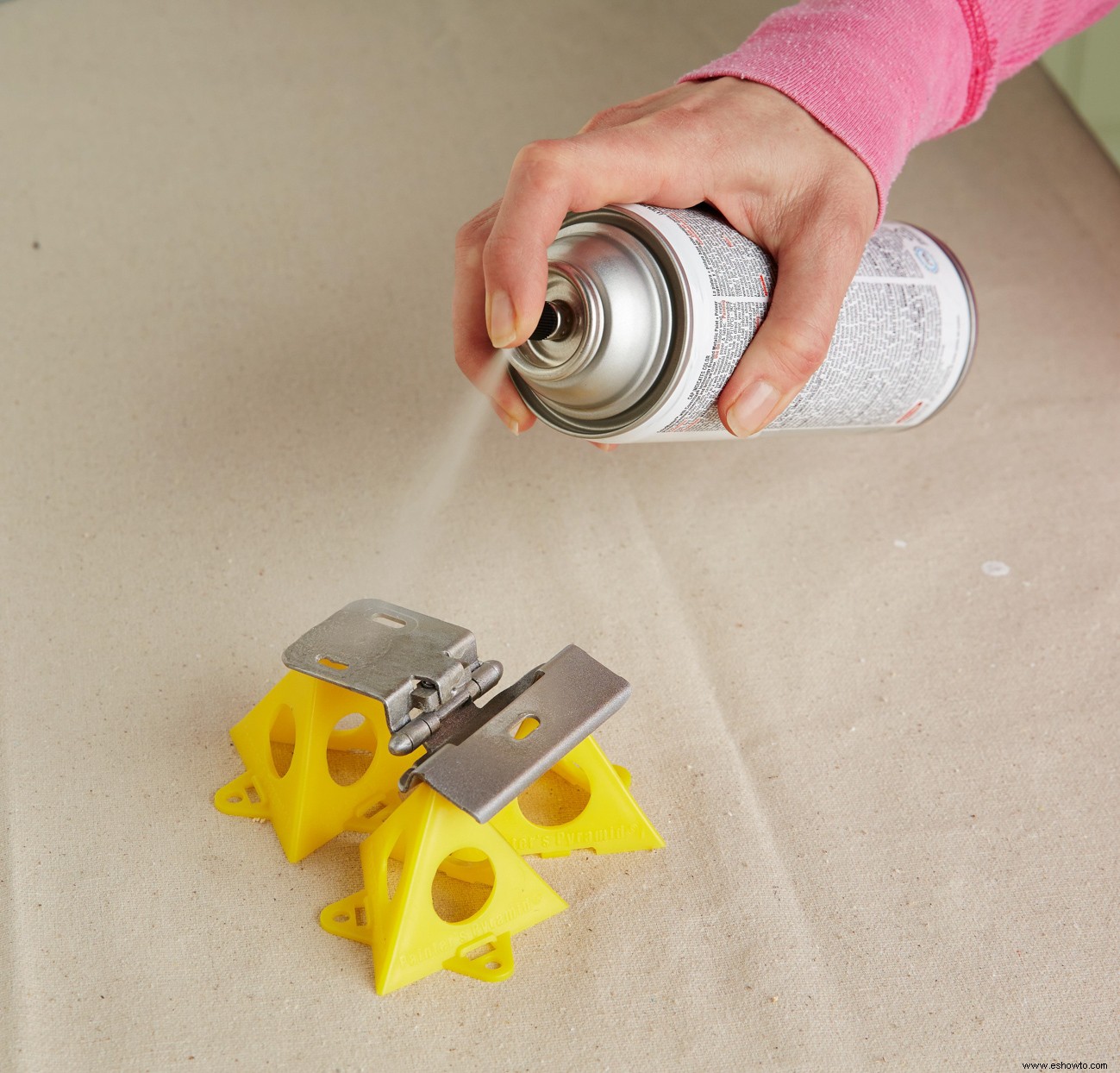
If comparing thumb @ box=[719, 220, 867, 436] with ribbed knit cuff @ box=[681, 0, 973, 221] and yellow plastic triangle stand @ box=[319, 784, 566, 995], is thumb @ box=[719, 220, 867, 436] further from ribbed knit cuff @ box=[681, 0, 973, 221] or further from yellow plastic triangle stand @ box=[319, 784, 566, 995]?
yellow plastic triangle stand @ box=[319, 784, 566, 995]

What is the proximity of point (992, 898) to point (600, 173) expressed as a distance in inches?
24.2

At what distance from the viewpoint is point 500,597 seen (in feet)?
3.47

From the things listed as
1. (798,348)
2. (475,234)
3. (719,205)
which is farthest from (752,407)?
(475,234)

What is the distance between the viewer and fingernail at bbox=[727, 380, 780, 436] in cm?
85

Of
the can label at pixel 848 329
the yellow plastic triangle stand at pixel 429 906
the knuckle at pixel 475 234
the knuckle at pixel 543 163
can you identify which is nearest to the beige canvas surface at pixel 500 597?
the yellow plastic triangle stand at pixel 429 906

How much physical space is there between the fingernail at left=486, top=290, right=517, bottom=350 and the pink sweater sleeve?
36cm

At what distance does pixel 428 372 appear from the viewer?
4.25 feet

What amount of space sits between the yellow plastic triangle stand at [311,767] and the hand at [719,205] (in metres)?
0.30

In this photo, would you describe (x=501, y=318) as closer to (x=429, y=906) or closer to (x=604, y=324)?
(x=604, y=324)

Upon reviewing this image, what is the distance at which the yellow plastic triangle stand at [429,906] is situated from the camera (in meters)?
0.73

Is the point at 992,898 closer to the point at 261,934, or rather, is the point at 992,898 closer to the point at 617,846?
the point at 617,846

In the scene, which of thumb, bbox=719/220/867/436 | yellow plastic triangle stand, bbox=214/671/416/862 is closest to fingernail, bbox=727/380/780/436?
thumb, bbox=719/220/867/436

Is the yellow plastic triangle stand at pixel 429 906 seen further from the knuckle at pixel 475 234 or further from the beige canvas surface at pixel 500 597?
the knuckle at pixel 475 234

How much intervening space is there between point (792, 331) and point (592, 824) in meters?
0.40
